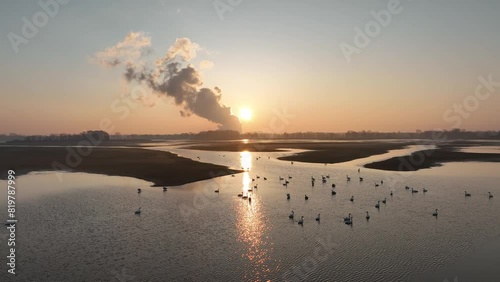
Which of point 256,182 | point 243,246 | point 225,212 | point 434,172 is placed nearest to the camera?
point 243,246

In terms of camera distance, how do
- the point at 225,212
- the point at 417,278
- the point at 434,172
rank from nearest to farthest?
the point at 417,278, the point at 225,212, the point at 434,172

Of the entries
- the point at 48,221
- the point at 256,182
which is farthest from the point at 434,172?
the point at 48,221

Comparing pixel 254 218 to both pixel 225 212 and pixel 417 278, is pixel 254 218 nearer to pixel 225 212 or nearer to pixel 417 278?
pixel 225 212

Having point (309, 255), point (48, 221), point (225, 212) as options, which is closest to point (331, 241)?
point (309, 255)

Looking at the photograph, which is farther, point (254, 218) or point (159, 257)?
point (254, 218)
